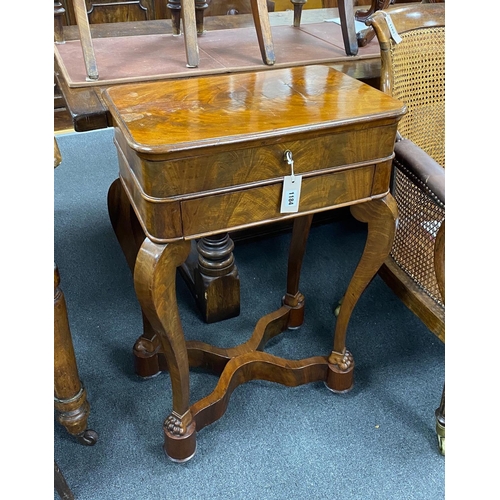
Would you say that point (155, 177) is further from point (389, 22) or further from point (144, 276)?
point (389, 22)

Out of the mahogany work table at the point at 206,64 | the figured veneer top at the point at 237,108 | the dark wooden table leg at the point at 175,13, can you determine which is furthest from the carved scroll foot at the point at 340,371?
the dark wooden table leg at the point at 175,13

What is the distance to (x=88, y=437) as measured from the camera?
125 cm

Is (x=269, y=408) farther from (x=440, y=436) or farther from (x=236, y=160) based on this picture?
(x=236, y=160)

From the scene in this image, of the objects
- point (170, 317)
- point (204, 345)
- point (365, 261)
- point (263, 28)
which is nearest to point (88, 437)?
point (204, 345)

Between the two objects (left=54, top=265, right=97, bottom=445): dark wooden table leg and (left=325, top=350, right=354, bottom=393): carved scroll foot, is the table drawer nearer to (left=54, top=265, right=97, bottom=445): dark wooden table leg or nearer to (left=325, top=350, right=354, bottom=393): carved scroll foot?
(left=54, top=265, right=97, bottom=445): dark wooden table leg

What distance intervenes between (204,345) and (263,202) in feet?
1.93

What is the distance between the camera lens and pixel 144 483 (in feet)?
3.93

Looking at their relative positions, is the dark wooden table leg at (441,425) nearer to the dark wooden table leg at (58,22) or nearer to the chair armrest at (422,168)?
the chair armrest at (422,168)

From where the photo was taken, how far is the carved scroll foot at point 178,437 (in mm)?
1190

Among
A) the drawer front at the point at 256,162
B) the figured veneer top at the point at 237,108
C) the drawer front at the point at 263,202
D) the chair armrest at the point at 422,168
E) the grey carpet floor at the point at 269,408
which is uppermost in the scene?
the figured veneer top at the point at 237,108

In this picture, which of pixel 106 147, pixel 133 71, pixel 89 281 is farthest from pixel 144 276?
pixel 106 147

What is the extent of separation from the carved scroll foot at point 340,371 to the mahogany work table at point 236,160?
0.98 ft

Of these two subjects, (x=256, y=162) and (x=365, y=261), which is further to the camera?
(x=365, y=261)

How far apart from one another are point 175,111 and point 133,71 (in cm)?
56
